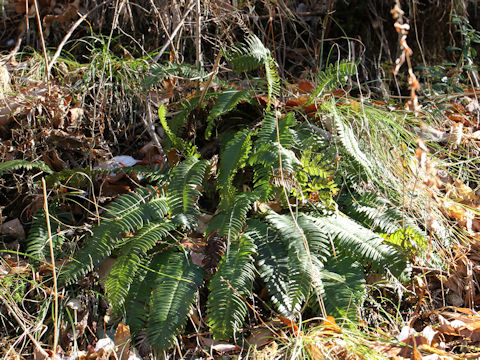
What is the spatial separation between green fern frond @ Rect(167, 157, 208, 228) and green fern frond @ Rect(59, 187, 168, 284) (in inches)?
2.3

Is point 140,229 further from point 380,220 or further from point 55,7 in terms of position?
point 55,7

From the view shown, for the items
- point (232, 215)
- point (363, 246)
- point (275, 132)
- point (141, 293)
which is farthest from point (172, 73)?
point (363, 246)

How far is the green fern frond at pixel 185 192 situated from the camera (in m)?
2.37

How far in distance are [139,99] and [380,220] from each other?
5.33ft

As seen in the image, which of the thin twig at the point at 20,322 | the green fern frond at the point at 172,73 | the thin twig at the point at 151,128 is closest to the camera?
the thin twig at the point at 20,322

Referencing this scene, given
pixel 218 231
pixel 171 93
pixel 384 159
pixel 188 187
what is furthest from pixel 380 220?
pixel 171 93

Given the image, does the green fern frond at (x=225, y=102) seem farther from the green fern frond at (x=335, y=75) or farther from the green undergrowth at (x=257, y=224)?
the green fern frond at (x=335, y=75)

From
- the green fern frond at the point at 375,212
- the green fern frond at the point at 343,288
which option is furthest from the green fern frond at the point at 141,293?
the green fern frond at the point at 375,212

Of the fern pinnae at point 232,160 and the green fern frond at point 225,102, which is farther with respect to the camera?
the green fern frond at point 225,102

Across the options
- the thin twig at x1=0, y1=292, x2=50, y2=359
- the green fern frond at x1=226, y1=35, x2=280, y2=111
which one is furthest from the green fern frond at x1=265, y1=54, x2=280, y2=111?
the thin twig at x1=0, y1=292, x2=50, y2=359

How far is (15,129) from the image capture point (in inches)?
112

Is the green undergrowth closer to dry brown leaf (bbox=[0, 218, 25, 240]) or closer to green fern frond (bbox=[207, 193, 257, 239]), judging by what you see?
green fern frond (bbox=[207, 193, 257, 239])

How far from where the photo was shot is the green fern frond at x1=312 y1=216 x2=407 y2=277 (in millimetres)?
2223

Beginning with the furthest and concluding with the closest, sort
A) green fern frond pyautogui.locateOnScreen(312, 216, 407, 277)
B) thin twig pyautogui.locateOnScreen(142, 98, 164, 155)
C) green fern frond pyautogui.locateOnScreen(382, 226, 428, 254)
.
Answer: thin twig pyautogui.locateOnScreen(142, 98, 164, 155)
green fern frond pyautogui.locateOnScreen(382, 226, 428, 254)
green fern frond pyautogui.locateOnScreen(312, 216, 407, 277)
